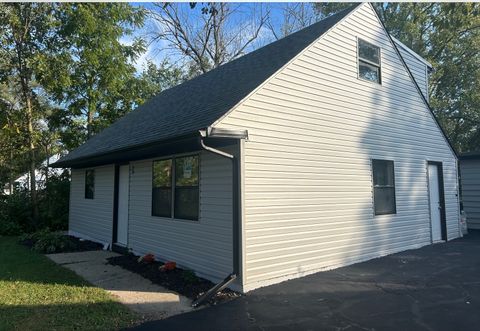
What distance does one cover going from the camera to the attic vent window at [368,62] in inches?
350

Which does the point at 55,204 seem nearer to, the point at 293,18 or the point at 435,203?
the point at 435,203

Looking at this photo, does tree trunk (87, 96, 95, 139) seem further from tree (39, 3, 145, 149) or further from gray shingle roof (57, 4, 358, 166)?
gray shingle roof (57, 4, 358, 166)

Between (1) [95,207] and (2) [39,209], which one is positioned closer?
(1) [95,207]

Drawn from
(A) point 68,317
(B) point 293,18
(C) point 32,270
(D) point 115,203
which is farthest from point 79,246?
(B) point 293,18

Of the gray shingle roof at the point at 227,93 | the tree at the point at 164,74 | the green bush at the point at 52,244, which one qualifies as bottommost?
the green bush at the point at 52,244

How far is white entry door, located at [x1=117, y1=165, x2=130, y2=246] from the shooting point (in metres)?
9.84

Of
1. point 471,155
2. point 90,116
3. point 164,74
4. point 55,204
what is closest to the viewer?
point 471,155

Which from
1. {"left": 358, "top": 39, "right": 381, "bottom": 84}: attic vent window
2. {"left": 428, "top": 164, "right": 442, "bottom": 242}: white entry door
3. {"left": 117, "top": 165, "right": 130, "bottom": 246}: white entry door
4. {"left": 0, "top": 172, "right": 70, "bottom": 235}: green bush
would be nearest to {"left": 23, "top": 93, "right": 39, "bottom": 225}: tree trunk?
{"left": 0, "top": 172, "right": 70, "bottom": 235}: green bush

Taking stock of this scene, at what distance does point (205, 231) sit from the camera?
6.80 meters

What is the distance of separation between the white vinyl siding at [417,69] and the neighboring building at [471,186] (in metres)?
2.77

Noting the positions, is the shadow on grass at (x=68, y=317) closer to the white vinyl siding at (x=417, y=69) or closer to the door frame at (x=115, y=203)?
the door frame at (x=115, y=203)

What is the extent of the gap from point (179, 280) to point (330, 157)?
3.89 metres

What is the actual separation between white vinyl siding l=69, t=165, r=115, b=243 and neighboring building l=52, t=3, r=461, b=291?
101mm

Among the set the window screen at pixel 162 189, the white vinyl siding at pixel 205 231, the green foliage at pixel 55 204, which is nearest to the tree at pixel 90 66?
the green foliage at pixel 55 204
